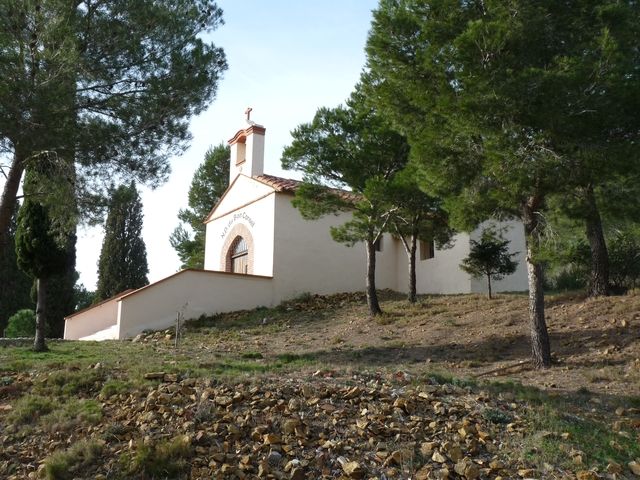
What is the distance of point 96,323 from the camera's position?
60.0 feet

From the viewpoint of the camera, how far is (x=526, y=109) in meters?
8.55

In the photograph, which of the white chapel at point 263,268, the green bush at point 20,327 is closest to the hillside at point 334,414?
the white chapel at point 263,268

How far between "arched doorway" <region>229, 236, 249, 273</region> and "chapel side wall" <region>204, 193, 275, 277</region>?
23 cm

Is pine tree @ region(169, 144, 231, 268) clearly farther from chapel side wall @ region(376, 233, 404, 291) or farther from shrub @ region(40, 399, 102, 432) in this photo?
shrub @ region(40, 399, 102, 432)

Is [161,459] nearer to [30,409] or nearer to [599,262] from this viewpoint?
[30,409]

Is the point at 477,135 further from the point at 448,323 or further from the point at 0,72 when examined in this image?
the point at 0,72

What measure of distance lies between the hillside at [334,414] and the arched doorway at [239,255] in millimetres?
10423

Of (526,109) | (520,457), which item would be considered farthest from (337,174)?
(520,457)

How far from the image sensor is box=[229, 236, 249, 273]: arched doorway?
21609 millimetres

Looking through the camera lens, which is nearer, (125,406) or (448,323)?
(125,406)

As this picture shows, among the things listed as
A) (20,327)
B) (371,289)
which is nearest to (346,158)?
(371,289)

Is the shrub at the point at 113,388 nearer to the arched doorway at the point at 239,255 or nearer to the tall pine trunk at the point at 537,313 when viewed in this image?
the tall pine trunk at the point at 537,313

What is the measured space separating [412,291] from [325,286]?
422 cm

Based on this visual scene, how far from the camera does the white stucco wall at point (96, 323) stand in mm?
17469
